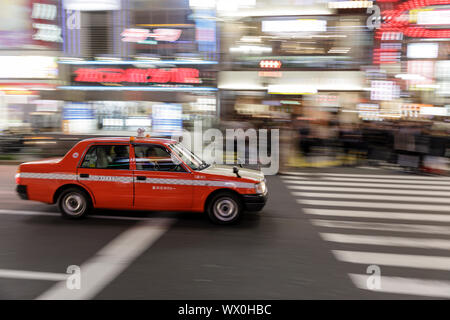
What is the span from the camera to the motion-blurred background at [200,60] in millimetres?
18781

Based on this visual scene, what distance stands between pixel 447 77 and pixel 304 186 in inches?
815

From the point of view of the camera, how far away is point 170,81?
18703mm

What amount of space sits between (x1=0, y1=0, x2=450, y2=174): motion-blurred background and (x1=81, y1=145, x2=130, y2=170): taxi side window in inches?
443

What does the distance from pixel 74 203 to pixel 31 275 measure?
2.43 meters

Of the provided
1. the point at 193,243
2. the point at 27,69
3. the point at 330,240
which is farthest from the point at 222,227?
the point at 27,69

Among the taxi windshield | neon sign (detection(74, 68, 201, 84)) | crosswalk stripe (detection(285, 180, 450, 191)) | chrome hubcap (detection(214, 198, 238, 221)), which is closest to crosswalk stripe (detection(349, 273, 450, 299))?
chrome hubcap (detection(214, 198, 238, 221))

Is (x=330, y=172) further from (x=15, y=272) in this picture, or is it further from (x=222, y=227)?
(x=15, y=272)

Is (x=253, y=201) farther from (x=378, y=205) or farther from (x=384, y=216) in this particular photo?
(x=378, y=205)

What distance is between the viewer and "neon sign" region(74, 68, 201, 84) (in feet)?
61.1

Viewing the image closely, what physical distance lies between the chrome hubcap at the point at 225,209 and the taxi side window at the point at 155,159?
2.91 ft

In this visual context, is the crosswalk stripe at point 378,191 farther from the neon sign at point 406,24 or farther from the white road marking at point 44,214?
the neon sign at point 406,24

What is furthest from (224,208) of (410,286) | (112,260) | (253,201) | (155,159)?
(410,286)

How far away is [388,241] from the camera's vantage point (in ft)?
19.4

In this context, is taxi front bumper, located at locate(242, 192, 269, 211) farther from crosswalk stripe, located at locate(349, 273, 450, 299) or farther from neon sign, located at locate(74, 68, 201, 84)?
neon sign, located at locate(74, 68, 201, 84)
